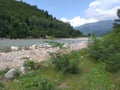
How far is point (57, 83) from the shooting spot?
9164 millimetres

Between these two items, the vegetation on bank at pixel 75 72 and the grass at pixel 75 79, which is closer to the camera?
the grass at pixel 75 79

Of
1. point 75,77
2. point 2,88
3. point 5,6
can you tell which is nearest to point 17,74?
point 2,88

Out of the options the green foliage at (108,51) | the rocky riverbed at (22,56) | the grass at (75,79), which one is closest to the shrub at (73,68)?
the grass at (75,79)

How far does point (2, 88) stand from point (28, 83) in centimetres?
85

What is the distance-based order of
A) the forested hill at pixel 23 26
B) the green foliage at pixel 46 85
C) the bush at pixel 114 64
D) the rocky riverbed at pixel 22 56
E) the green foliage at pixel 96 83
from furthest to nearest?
the forested hill at pixel 23 26 → the rocky riverbed at pixel 22 56 → the bush at pixel 114 64 → the green foliage at pixel 46 85 → the green foliage at pixel 96 83

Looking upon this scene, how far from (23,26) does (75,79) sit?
262ft

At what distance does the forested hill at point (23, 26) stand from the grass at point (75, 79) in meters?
73.6

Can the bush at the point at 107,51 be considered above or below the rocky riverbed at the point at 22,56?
above

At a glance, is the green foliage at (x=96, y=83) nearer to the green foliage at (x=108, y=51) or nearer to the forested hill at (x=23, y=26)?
the green foliage at (x=108, y=51)

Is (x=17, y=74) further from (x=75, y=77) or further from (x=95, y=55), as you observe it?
(x=95, y=55)

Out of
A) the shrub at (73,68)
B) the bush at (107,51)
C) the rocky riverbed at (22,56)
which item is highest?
the bush at (107,51)

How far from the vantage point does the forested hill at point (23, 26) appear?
84750mm

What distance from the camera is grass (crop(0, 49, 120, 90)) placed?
286 inches

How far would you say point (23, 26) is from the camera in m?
Result: 88.2
